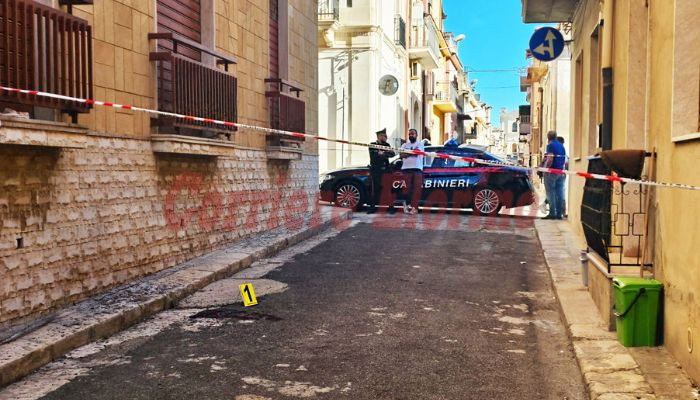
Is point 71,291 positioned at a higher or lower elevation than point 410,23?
lower

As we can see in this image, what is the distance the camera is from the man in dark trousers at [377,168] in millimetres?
15273

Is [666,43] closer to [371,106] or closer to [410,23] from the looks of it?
[371,106]

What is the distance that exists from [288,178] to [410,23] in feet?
70.8

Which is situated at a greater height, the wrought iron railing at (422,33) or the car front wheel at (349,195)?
the wrought iron railing at (422,33)

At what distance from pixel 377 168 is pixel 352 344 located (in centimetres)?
1056

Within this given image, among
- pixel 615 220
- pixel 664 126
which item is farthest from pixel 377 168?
pixel 664 126

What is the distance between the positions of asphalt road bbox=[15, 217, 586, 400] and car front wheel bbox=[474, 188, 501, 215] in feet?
22.7

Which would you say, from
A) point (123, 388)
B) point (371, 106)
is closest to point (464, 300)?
point (123, 388)

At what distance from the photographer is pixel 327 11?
23.1 m

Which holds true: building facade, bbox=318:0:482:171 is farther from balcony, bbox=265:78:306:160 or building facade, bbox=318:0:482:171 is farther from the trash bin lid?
the trash bin lid

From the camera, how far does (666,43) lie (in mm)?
4895

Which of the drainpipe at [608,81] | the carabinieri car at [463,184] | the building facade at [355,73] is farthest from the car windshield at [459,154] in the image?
the drainpipe at [608,81]

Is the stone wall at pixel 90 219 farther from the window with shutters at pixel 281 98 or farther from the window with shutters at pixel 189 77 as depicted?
the window with shutters at pixel 281 98

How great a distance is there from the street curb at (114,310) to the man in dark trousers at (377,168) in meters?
6.43
